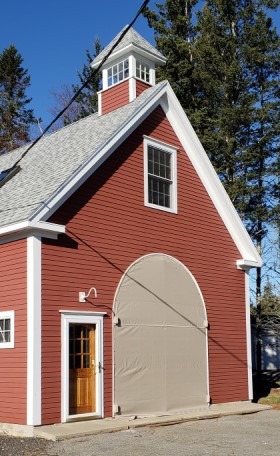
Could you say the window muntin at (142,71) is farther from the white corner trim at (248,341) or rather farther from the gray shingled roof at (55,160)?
the white corner trim at (248,341)

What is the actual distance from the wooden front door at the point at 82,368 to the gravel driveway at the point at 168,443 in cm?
129

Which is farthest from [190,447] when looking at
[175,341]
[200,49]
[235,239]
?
[200,49]

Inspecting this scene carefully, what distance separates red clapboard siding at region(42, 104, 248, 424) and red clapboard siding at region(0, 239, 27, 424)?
1.46 ft

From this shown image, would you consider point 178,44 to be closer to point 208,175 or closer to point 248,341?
point 208,175

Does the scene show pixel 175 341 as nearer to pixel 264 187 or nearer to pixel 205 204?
pixel 205 204

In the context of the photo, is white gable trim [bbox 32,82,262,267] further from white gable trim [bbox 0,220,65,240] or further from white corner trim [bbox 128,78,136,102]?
white corner trim [bbox 128,78,136,102]

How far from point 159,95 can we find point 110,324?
6.49 meters

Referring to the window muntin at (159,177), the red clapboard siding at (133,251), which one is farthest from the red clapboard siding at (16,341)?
the window muntin at (159,177)

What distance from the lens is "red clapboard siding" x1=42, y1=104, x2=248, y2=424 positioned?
13.3 metres

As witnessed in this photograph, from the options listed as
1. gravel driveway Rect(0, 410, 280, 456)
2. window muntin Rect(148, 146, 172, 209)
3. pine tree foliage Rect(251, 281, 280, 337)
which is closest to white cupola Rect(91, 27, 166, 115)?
window muntin Rect(148, 146, 172, 209)

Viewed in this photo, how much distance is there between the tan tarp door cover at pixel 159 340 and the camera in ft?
47.9

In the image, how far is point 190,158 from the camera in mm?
18016

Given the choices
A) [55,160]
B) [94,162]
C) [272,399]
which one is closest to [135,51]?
[55,160]

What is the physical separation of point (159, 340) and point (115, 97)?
739 centimetres
